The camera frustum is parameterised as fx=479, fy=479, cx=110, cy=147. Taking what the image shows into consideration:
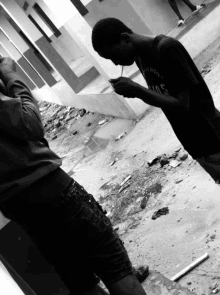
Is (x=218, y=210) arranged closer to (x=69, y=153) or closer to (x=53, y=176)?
(x=53, y=176)

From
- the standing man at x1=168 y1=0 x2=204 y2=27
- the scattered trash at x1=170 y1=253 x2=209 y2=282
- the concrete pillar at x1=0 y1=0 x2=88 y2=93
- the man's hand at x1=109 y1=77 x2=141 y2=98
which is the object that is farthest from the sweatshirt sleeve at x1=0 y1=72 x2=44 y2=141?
the concrete pillar at x1=0 y1=0 x2=88 y2=93

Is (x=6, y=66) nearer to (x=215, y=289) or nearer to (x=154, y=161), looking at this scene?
(x=215, y=289)

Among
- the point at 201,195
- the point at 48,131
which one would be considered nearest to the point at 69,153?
the point at 48,131

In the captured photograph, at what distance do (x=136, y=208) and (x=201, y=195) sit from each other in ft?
2.98

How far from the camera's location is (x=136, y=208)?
5.14m

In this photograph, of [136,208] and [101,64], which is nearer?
[136,208]

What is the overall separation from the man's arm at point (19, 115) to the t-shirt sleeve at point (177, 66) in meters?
0.64

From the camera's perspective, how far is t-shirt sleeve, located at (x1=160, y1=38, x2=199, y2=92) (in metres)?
2.20

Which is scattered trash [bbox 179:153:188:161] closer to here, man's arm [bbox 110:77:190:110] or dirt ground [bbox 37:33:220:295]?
dirt ground [bbox 37:33:220:295]

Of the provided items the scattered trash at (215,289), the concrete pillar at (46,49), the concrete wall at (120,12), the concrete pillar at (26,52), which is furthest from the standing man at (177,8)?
the scattered trash at (215,289)

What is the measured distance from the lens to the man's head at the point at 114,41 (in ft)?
7.70

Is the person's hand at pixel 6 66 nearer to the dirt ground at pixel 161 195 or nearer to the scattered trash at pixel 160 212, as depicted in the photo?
the dirt ground at pixel 161 195

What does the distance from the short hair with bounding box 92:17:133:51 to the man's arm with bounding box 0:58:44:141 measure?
0.47m

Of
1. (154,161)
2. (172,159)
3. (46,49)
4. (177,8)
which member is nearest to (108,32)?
(172,159)
